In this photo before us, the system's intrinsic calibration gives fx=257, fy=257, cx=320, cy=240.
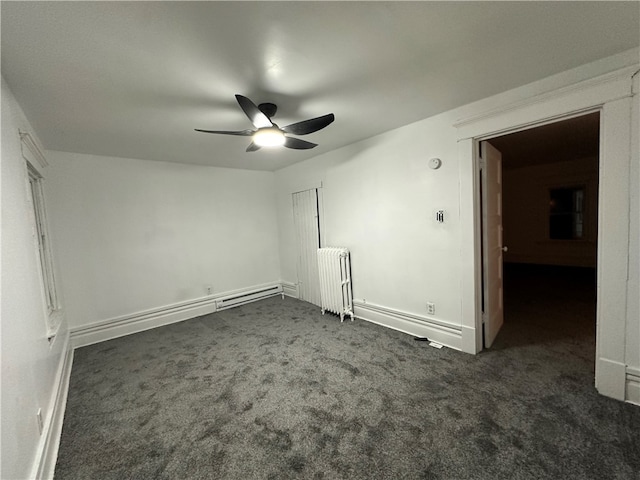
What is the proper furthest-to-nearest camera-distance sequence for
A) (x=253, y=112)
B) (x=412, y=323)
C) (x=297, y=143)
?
(x=412, y=323)
(x=297, y=143)
(x=253, y=112)

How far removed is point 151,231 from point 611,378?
4938 mm

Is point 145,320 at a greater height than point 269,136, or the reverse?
point 269,136

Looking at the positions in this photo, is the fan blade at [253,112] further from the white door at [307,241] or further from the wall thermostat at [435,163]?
the white door at [307,241]

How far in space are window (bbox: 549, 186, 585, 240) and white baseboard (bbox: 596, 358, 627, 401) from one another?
5404 millimetres

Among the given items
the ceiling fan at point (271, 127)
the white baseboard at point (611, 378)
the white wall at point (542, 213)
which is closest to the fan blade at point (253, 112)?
the ceiling fan at point (271, 127)

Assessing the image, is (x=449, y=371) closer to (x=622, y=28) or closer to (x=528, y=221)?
(x=622, y=28)

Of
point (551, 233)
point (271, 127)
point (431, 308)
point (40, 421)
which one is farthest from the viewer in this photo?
point (551, 233)

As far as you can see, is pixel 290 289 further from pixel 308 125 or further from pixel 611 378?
pixel 611 378

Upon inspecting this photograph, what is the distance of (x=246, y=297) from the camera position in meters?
4.49

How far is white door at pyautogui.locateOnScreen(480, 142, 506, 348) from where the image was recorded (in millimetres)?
2488

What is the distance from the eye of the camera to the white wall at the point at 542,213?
216 inches

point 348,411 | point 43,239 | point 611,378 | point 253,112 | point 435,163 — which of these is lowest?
point 348,411

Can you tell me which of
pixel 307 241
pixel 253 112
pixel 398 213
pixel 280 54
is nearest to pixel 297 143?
pixel 253 112

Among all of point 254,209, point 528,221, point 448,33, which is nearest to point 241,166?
point 254,209
